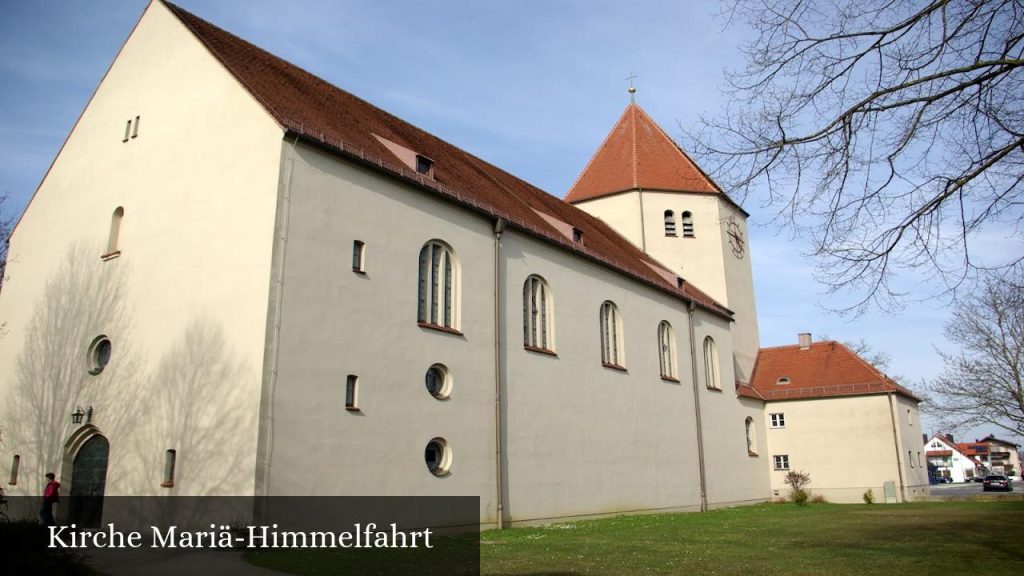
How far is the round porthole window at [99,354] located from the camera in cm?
1493

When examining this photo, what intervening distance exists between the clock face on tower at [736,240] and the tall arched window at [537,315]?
1504cm

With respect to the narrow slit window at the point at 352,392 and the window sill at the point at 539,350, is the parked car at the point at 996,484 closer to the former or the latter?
the window sill at the point at 539,350

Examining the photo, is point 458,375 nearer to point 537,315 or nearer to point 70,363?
point 537,315

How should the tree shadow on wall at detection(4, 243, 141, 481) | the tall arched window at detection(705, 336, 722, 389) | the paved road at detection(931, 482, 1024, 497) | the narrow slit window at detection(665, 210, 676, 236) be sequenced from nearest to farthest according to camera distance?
1. the tree shadow on wall at detection(4, 243, 141, 481)
2. the tall arched window at detection(705, 336, 722, 389)
3. the narrow slit window at detection(665, 210, 676, 236)
4. the paved road at detection(931, 482, 1024, 497)

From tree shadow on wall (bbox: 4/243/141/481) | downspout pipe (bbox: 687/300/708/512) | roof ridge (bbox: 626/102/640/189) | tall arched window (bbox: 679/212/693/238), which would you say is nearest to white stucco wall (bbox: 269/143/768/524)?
downspout pipe (bbox: 687/300/708/512)

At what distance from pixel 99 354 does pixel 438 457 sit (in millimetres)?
7130

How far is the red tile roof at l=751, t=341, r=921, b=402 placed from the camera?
30133 millimetres

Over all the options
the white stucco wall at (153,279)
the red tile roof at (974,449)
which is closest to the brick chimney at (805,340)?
the white stucco wall at (153,279)

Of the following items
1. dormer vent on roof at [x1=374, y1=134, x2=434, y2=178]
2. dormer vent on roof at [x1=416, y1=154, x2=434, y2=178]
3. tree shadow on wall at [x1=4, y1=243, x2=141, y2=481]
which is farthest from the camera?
dormer vent on roof at [x1=416, y1=154, x2=434, y2=178]

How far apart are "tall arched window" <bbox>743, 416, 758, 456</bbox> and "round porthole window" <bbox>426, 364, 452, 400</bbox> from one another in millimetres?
17785

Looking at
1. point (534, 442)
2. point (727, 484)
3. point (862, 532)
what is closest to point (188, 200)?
point (534, 442)

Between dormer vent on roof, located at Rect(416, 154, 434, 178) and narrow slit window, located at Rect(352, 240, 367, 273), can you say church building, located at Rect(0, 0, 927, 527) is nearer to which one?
narrow slit window, located at Rect(352, 240, 367, 273)

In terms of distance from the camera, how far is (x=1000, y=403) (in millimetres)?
29438

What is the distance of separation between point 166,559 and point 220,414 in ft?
9.00
